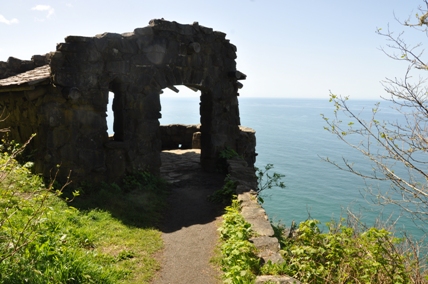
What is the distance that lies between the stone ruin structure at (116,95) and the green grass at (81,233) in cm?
61

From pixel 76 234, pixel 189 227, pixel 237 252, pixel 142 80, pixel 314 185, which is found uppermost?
pixel 142 80

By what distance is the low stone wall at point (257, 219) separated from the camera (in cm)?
479

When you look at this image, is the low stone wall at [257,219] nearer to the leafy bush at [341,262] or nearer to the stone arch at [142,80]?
the leafy bush at [341,262]

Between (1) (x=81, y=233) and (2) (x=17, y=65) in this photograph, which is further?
(2) (x=17, y=65)

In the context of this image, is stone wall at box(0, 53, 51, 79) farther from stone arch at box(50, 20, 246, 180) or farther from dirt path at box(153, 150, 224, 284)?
dirt path at box(153, 150, 224, 284)

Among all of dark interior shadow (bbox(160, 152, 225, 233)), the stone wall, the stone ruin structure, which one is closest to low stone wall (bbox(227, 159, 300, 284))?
dark interior shadow (bbox(160, 152, 225, 233))

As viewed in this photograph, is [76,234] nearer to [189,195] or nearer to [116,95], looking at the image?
[189,195]

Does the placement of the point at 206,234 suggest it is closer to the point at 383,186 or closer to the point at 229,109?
the point at 229,109

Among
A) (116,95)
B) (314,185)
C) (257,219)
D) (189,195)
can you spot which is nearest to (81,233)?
(257,219)

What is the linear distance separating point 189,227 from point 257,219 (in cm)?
133

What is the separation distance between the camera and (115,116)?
889cm

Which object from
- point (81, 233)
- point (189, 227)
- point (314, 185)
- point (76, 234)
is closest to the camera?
point (76, 234)

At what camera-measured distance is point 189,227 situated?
6.73m

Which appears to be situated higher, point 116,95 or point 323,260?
point 116,95
